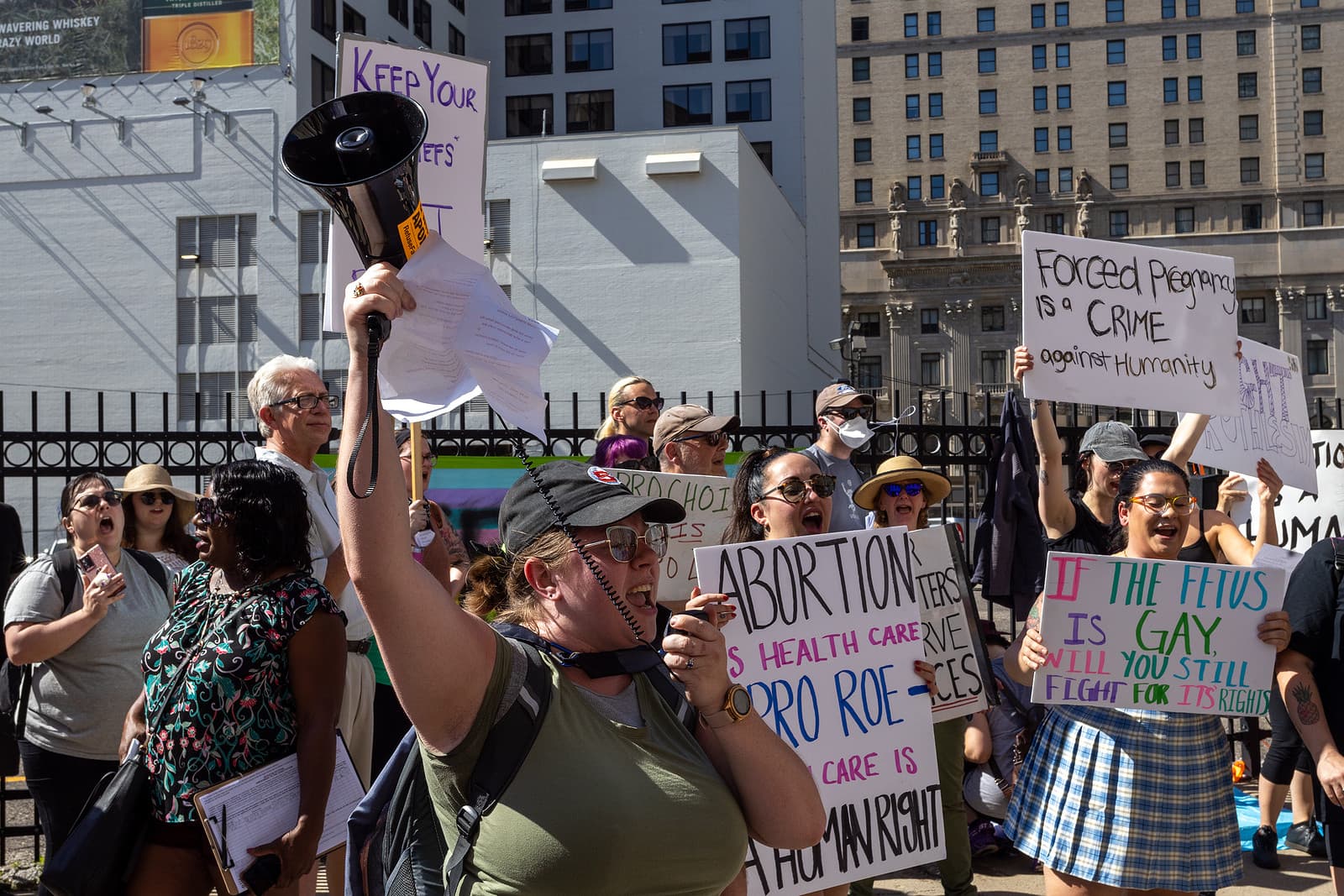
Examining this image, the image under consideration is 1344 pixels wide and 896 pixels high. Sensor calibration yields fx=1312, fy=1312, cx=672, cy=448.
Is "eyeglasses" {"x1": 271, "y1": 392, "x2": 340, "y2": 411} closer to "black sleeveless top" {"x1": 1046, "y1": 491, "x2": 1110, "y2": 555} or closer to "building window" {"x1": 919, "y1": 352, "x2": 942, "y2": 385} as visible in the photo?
"black sleeveless top" {"x1": 1046, "y1": 491, "x2": 1110, "y2": 555}

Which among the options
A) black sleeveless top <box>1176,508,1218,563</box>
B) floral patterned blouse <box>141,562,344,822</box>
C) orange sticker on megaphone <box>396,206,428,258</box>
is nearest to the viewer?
orange sticker on megaphone <box>396,206,428,258</box>

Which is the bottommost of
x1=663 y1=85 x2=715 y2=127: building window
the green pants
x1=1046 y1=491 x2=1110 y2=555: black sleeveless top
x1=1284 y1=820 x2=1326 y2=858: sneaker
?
x1=1284 y1=820 x2=1326 y2=858: sneaker

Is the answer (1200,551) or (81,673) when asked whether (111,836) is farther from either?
(1200,551)

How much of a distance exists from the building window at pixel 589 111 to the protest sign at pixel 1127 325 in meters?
45.0

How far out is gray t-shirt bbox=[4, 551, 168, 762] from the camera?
16.1 feet

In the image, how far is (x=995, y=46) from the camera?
8412 centimetres

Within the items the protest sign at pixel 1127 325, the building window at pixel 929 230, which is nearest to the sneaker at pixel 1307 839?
the protest sign at pixel 1127 325

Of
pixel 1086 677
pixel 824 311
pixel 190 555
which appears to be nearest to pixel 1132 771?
pixel 1086 677

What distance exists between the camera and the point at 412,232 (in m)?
2.32

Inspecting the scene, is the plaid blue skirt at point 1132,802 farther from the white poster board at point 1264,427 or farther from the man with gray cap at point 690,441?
the white poster board at point 1264,427

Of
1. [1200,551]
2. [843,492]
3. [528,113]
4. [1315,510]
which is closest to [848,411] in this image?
[843,492]

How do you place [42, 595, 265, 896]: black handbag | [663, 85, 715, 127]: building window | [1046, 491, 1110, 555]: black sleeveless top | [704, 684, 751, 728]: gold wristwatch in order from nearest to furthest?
1. [704, 684, 751, 728]: gold wristwatch
2. [42, 595, 265, 896]: black handbag
3. [1046, 491, 1110, 555]: black sleeveless top
4. [663, 85, 715, 127]: building window

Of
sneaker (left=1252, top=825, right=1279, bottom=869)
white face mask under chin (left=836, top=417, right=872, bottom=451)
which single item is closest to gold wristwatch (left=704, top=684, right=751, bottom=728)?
white face mask under chin (left=836, top=417, right=872, bottom=451)

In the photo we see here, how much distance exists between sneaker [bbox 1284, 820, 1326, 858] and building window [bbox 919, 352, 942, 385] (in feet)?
245
